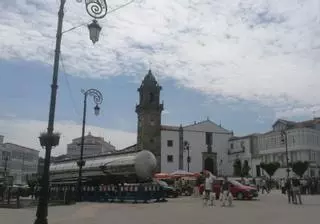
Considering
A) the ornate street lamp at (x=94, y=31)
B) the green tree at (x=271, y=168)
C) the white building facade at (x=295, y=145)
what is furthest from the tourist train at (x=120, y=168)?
the white building facade at (x=295, y=145)

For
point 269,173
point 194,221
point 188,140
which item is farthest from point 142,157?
point 188,140

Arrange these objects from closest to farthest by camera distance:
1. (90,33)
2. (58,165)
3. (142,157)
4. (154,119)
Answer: (90,33) → (142,157) → (58,165) → (154,119)

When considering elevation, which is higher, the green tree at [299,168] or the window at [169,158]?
the window at [169,158]

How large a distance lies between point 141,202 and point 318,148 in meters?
66.4

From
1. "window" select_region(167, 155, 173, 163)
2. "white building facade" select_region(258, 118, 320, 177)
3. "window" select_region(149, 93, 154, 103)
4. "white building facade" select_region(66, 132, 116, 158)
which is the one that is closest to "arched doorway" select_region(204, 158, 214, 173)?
"window" select_region(167, 155, 173, 163)

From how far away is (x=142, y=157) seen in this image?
3741cm

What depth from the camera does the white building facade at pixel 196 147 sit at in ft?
309

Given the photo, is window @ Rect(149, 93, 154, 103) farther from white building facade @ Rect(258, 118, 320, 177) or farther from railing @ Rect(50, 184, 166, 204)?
railing @ Rect(50, 184, 166, 204)

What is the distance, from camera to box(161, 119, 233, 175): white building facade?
94188 mm

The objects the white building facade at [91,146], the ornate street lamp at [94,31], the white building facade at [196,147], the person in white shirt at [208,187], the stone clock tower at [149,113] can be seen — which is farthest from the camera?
the white building facade at [91,146]

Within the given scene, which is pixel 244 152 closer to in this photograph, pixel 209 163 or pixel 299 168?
pixel 209 163

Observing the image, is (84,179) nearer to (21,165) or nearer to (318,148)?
(318,148)

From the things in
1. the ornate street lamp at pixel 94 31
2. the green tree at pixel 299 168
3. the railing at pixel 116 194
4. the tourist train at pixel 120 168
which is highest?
the green tree at pixel 299 168

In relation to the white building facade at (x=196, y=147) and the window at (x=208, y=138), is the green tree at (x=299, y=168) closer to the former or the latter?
the white building facade at (x=196, y=147)
